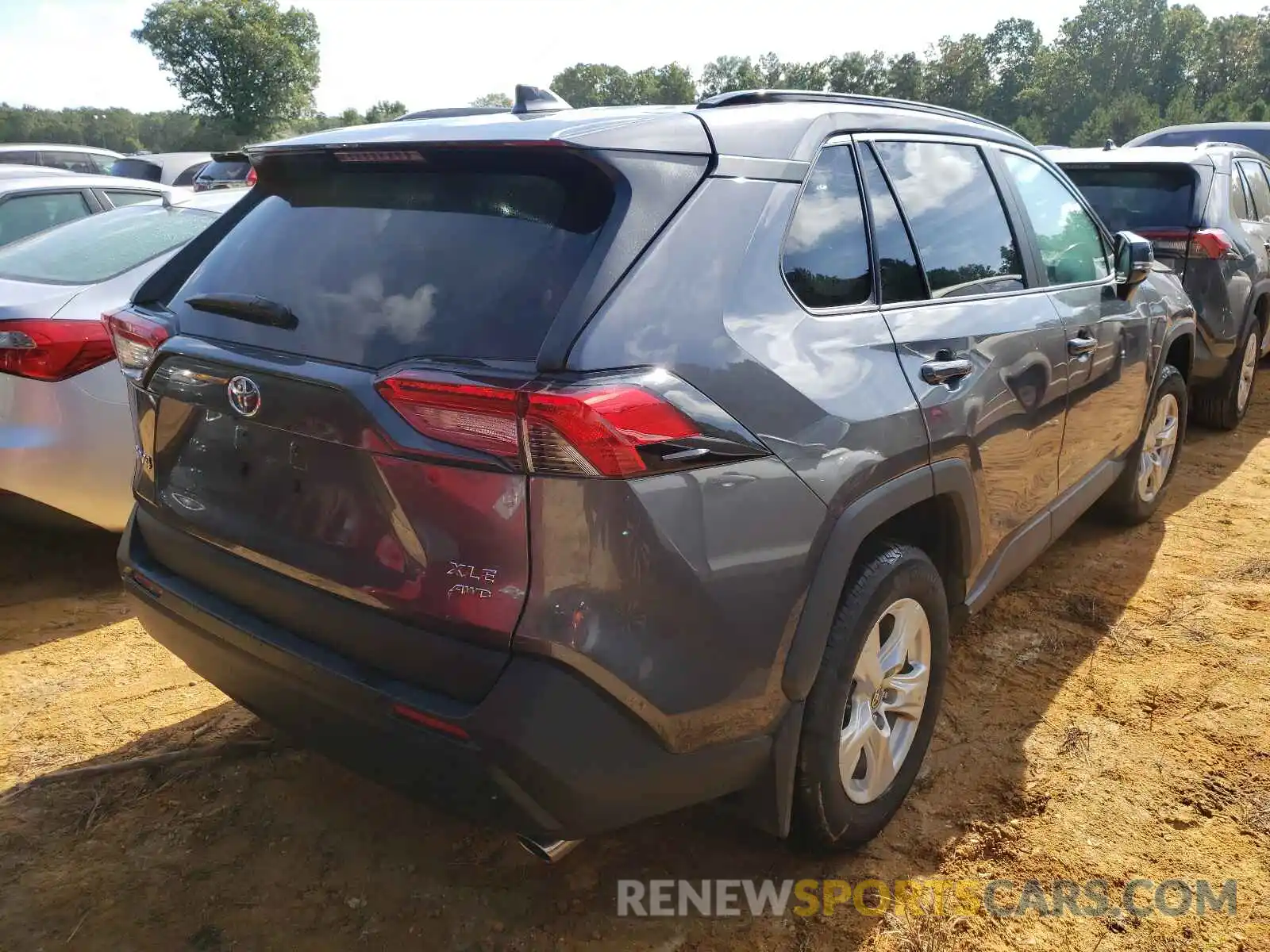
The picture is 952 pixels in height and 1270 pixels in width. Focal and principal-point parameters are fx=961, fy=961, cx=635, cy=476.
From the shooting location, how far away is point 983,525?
2.73 m

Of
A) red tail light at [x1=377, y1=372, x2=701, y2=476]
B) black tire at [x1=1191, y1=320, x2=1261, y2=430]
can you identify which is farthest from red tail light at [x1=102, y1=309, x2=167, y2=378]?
black tire at [x1=1191, y1=320, x2=1261, y2=430]

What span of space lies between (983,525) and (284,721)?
6.25ft

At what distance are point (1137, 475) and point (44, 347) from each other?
459 centimetres

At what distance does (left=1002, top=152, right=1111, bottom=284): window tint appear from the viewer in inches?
129

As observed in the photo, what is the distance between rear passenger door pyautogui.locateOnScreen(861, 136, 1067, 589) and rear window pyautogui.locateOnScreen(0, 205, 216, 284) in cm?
327

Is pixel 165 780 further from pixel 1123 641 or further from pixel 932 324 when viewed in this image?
pixel 1123 641

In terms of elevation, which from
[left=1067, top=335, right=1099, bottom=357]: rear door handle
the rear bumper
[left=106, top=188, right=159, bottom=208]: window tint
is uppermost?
[left=106, top=188, right=159, bottom=208]: window tint

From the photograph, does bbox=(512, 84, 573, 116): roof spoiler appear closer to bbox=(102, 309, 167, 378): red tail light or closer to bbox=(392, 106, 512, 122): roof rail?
bbox=(392, 106, 512, 122): roof rail

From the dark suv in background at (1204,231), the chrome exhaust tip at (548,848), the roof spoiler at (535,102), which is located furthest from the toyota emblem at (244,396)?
the dark suv in background at (1204,231)

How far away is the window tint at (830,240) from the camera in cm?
211

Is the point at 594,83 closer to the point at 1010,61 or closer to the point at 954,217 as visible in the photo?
the point at 1010,61

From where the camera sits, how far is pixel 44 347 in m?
3.60

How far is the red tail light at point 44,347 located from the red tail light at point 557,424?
2.61 meters

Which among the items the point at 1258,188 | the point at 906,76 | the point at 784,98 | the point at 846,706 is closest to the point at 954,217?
the point at 784,98
